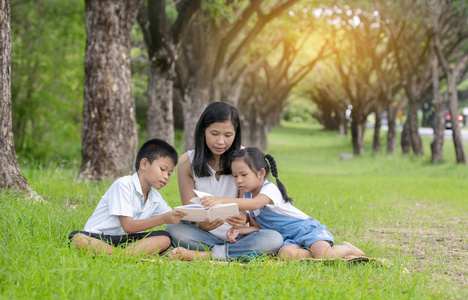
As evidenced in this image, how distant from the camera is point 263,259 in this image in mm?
4434

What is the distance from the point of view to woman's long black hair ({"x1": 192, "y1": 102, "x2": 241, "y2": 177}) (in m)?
4.85

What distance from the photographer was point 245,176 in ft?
15.3

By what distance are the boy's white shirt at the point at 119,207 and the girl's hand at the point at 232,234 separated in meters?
0.74

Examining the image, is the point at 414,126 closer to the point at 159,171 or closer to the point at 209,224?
the point at 209,224

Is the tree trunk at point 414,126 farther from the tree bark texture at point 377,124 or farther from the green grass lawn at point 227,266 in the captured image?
the green grass lawn at point 227,266

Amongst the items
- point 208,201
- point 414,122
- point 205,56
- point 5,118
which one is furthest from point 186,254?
point 414,122

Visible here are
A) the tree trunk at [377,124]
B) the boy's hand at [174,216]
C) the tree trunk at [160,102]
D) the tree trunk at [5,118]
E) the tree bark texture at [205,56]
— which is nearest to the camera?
the boy's hand at [174,216]

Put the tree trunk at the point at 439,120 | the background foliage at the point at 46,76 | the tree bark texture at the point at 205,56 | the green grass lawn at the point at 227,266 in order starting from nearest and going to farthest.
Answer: the green grass lawn at the point at 227,266, the tree bark texture at the point at 205,56, the background foliage at the point at 46,76, the tree trunk at the point at 439,120

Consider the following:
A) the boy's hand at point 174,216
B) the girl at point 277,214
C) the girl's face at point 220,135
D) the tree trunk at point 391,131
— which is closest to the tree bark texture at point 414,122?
the tree trunk at point 391,131

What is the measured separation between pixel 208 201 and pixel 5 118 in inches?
127

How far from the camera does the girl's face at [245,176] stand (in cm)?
464

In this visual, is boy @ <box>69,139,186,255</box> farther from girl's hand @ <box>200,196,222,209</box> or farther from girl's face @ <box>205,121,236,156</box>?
girl's face @ <box>205,121,236,156</box>

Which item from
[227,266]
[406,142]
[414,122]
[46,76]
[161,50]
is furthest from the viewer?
[406,142]

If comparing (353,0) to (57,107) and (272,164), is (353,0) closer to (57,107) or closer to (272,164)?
(57,107)
